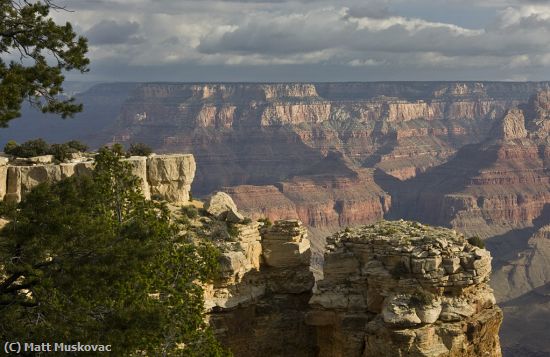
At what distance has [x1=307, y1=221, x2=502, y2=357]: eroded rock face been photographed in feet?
131

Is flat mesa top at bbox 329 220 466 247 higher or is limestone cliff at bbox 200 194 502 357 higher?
flat mesa top at bbox 329 220 466 247

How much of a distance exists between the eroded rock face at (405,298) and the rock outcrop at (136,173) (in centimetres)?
859

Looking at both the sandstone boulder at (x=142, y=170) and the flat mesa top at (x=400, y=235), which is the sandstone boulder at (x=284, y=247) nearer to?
the flat mesa top at (x=400, y=235)

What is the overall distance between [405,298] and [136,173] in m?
14.4

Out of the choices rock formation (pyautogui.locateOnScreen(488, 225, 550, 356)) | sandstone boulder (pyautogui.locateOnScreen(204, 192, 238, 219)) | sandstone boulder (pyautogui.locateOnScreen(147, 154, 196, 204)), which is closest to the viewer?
sandstone boulder (pyautogui.locateOnScreen(147, 154, 196, 204))

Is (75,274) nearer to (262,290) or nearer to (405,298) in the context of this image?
(405,298)

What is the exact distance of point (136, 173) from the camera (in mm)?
42656

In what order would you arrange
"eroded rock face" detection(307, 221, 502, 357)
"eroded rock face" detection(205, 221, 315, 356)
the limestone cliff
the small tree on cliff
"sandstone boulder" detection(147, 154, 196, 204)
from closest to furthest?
the small tree on cliff → "eroded rock face" detection(307, 221, 502, 357) → the limestone cliff → "eroded rock face" detection(205, 221, 315, 356) → "sandstone boulder" detection(147, 154, 196, 204)

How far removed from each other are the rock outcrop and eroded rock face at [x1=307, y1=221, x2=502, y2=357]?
28.2ft

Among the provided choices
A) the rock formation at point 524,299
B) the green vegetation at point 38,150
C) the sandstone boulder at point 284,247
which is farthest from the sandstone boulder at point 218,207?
the rock formation at point 524,299

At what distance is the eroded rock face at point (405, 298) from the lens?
1575 inches

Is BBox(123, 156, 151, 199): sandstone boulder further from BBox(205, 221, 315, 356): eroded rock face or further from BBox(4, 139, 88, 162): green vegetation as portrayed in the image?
BBox(205, 221, 315, 356): eroded rock face

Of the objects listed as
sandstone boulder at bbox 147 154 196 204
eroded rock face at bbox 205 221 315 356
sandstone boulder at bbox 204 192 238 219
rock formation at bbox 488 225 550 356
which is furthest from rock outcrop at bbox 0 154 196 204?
rock formation at bbox 488 225 550 356

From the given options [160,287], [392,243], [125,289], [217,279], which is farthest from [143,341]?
[392,243]
